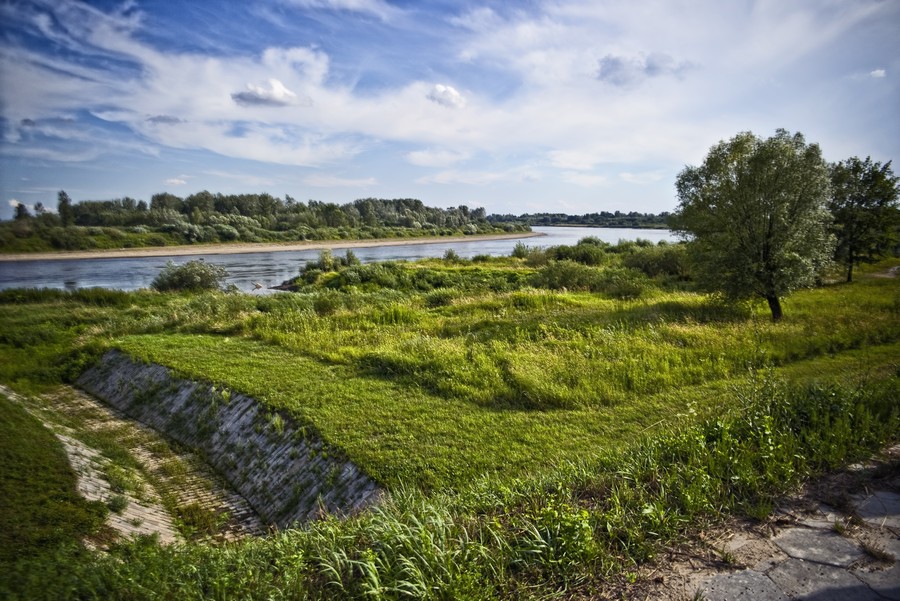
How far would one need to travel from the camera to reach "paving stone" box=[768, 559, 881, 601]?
10.1 feet

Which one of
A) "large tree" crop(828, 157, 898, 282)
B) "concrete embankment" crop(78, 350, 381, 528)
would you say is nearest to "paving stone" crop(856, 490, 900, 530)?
"concrete embankment" crop(78, 350, 381, 528)

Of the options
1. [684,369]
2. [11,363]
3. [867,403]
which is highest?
[867,403]

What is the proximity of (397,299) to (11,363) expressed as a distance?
1824 cm

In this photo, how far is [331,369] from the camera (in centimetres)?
1290

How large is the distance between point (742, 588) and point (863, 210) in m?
41.7

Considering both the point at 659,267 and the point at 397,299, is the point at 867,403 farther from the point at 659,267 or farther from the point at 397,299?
the point at 659,267

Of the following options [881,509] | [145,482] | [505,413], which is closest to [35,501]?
[145,482]

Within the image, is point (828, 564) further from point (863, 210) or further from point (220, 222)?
point (220, 222)

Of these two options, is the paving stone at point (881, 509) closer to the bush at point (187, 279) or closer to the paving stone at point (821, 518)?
the paving stone at point (821, 518)

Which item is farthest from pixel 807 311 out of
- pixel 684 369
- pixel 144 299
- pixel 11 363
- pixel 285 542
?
pixel 144 299

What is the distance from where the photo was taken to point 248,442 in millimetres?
9883

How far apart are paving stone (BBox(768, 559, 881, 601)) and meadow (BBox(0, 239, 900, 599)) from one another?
0.60 meters

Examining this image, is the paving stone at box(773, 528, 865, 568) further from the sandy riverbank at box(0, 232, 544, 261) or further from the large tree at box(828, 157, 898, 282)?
the sandy riverbank at box(0, 232, 544, 261)

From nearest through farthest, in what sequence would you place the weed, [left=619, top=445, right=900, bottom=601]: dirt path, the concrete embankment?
[left=619, top=445, right=900, bottom=601]: dirt path → the weed → the concrete embankment
